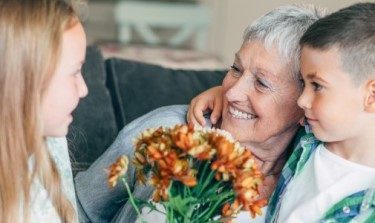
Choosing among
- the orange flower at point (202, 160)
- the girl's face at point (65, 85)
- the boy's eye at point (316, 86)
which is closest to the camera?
the orange flower at point (202, 160)

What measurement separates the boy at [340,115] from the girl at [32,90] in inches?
19.9

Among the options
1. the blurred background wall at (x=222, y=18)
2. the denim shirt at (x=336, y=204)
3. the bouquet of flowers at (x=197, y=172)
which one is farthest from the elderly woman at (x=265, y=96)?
the blurred background wall at (x=222, y=18)

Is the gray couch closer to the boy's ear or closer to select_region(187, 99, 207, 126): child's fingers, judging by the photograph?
Result: select_region(187, 99, 207, 126): child's fingers

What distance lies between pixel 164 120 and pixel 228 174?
70 cm

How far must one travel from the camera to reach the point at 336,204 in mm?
1650

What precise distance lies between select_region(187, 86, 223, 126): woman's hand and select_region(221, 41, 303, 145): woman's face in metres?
0.06

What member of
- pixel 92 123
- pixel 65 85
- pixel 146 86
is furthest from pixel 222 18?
pixel 65 85

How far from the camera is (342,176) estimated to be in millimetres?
1680

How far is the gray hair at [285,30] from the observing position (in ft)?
6.28

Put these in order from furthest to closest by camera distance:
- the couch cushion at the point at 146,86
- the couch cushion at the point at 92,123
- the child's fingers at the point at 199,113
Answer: the couch cushion at the point at 146,86, the couch cushion at the point at 92,123, the child's fingers at the point at 199,113

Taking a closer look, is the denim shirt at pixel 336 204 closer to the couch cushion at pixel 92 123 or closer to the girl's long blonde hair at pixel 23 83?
the girl's long blonde hair at pixel 23 83

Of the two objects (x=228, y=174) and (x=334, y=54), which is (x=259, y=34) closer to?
(x=334, y=54)

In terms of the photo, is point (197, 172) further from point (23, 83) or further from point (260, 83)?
point (260, 83)

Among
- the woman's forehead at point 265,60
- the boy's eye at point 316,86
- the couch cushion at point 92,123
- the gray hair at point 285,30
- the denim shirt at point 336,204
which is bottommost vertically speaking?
the couch cushion at point 92,123
